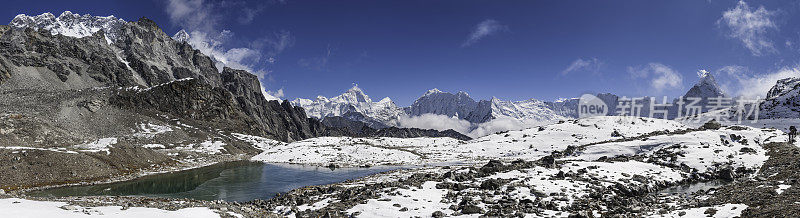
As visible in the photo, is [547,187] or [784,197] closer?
[784,197]

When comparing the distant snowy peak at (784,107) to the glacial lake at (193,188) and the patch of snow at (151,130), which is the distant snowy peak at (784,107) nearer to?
the glacial lake at (193,188)

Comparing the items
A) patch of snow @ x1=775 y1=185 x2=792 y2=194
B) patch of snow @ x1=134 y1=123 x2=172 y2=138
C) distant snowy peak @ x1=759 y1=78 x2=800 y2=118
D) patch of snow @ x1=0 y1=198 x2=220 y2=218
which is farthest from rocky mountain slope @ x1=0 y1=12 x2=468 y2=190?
distant snowy peak @ x1=759 y1=78 x2=800 y2=118

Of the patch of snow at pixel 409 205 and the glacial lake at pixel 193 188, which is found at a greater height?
the patch of snow at pixel 409 205

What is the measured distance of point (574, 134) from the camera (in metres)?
91.9

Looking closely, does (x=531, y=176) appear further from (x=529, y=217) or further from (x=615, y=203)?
(x=529, y=217)

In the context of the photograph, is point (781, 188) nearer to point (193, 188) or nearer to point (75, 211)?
point (75, 211)

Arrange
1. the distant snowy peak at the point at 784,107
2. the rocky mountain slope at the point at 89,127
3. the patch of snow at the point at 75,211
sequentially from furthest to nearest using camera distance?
the distant snowy peak at the point at 784,107, the rocky mountain slope at the point at 89,127, the patch of snow at the point at 75,211

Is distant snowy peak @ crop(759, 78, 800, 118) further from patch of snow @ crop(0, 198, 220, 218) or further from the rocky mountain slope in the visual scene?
the rocky mountain slope

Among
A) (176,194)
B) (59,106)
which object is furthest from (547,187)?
(59,106)

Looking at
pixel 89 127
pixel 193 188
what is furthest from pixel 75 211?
pixel 89 127

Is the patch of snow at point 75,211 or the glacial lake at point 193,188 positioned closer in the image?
the patch of snow at point 75,211

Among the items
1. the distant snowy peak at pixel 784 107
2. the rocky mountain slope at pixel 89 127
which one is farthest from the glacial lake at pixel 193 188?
the distant snowy peak at pixel 784 107

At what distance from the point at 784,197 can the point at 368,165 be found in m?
65.1

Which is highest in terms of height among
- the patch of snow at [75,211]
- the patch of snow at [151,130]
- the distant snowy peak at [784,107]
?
the distant snowy peak at [784,107]
